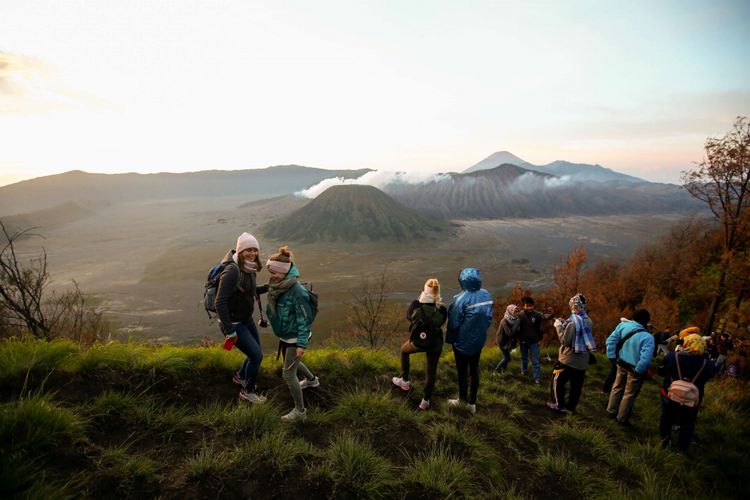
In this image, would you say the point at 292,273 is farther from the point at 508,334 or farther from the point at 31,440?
the point at 508,334

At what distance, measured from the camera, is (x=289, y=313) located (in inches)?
→ 158

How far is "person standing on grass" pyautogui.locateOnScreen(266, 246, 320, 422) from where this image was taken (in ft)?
12.9

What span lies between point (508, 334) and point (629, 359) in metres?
2.28

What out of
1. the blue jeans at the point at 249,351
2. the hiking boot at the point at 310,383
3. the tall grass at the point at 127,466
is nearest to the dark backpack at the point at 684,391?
the hiking boot at the point at 310,383

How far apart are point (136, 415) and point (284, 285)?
6.51 ft

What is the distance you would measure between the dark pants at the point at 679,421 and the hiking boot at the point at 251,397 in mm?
5725

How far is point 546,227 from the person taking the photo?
165 meters

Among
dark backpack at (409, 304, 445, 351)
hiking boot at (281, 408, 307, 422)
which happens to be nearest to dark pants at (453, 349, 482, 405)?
dark backpack at (409, 304, 445, 351)

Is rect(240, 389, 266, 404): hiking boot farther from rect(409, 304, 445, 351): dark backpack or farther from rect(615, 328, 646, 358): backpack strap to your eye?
rect(615, 328, 646, 358): backpack strap

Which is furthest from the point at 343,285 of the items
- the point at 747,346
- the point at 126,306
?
the point at 747,346

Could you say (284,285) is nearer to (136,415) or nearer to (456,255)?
(136,415)

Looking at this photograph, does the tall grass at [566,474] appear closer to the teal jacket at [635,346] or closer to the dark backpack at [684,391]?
the dark backpack at [684,391]

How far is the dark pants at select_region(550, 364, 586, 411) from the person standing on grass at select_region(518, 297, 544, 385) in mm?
1323

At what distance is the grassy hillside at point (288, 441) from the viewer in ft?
8.31
